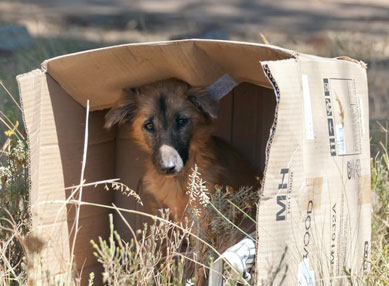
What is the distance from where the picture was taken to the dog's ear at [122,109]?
4273mm

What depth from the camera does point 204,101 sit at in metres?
4.28

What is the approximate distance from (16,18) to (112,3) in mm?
1573

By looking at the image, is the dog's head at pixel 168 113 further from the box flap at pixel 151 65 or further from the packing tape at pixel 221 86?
the box flap at pixel 151 65

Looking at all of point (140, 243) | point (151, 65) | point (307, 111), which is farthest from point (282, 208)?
point (151, 65)

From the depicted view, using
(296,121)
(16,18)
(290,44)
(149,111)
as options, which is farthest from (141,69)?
(16,18)

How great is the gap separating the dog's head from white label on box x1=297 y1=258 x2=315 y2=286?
1383 millimetres

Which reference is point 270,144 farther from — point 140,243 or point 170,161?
point 170,161

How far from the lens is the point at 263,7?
439 inches

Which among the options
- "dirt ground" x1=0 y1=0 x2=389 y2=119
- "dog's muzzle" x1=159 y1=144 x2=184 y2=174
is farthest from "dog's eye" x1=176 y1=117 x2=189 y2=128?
"dirt ground" x1=0 y1=0 x2=389 y2=119

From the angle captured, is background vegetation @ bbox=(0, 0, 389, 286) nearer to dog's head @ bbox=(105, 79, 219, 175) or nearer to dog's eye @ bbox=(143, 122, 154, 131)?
dog's head @ bbox=(105, 79, 219, 175)

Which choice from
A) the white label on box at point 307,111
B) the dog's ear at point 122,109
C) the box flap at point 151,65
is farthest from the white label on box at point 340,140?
the dog's ear at point 122,109

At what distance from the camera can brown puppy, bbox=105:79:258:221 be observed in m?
4.29

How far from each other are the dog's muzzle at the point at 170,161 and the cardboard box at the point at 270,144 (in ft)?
1.41

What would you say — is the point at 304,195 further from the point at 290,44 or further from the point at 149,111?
the point at 290,44
